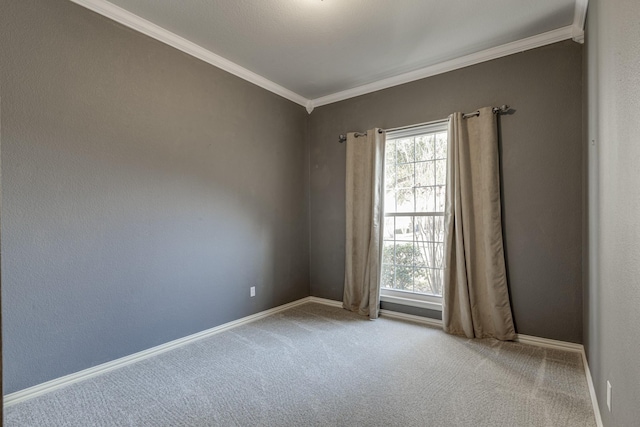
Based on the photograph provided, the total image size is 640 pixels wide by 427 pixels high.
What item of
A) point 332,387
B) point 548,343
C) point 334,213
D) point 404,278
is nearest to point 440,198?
point 404,278

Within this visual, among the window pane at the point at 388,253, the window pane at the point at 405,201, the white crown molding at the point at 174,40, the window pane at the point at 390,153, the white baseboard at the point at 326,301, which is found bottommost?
the white baseboard at the point at 326,301

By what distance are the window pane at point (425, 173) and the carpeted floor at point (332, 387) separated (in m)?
1.60

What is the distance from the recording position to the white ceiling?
249cm

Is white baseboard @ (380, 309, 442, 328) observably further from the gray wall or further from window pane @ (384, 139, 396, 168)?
window pane @ (384, 139, 396, 168)

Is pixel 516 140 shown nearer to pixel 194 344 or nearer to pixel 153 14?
pixel 153 14

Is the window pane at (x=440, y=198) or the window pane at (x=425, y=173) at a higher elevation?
the window pane at (x=425, y=173)

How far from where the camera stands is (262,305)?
377 cm

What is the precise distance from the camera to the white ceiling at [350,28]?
2486mm

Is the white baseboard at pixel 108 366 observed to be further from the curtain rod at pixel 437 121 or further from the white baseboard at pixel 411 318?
the curtain rod at pixel 437 121

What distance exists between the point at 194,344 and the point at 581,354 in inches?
130

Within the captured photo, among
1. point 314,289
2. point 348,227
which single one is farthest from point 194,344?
point 348,227

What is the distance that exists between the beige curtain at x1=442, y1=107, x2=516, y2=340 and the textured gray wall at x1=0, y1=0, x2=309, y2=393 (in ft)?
6.79

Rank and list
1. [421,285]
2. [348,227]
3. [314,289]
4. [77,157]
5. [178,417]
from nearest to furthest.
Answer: [178,417] < [77,157] < [421,285] < [348,227] < [314,289]

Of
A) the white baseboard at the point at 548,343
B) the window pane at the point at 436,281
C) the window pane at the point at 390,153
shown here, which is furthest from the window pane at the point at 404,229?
the white baseboard at the point at 548,343
